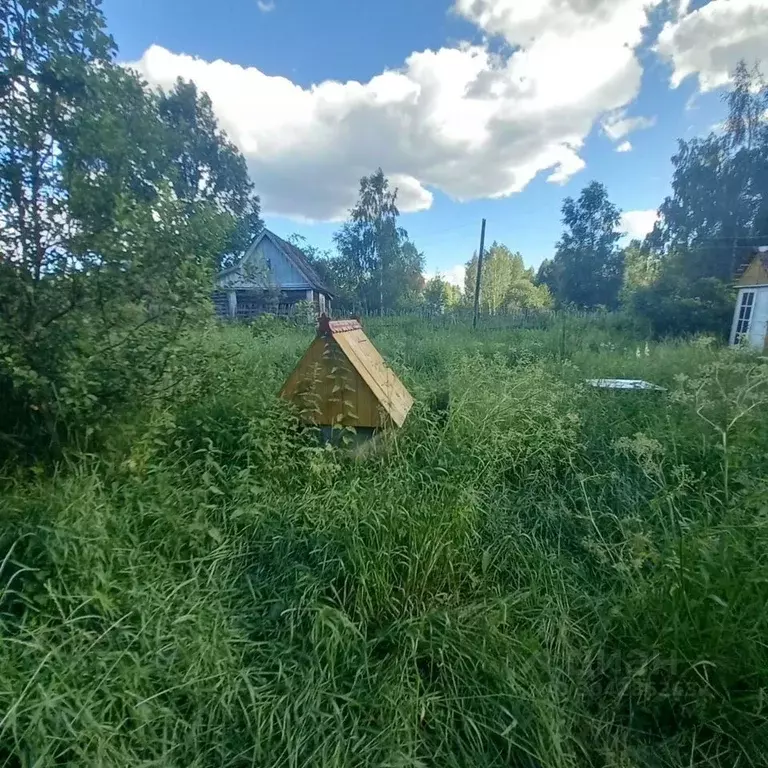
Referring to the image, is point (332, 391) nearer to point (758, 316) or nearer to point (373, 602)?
point (373, 602)

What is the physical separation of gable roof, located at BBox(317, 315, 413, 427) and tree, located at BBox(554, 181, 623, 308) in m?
24.4

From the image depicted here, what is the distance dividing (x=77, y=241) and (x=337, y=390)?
178cm

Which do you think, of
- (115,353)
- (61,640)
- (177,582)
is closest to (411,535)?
(177,582)

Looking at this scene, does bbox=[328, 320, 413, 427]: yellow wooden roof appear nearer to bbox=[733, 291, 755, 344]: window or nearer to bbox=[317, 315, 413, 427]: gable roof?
bbox=[317, 315, 413, 427]: gable roof

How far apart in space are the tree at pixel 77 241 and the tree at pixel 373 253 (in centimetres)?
2145

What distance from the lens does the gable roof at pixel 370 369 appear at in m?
2.96

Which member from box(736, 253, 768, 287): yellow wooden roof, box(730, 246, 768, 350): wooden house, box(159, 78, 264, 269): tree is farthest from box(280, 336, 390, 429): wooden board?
box(159, 78, 264, 269): tree

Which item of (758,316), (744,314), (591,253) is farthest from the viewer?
(591,253)

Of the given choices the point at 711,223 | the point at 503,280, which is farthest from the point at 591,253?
the point at 503,280

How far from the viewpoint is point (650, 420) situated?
3.39 metres

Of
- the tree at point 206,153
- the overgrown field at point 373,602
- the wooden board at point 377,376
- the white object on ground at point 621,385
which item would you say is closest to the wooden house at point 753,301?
the white object on ground at point 621,385

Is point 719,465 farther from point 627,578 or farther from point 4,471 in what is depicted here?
point 4,471

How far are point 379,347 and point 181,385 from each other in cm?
419

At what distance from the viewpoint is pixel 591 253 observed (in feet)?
83.3
